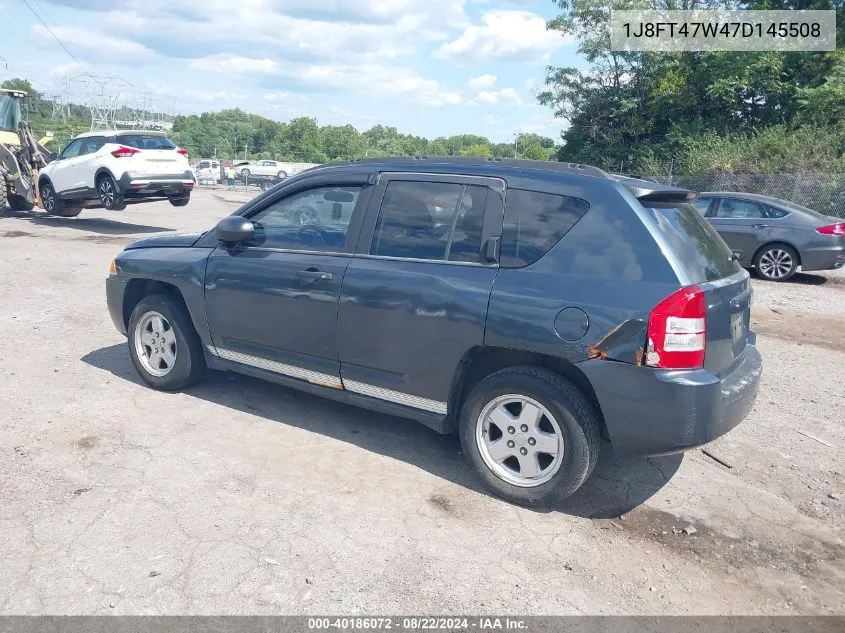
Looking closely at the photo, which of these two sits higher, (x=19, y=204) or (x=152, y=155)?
(x=152, y=155)

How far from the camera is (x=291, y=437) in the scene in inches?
182

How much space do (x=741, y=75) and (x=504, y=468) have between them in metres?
28.2

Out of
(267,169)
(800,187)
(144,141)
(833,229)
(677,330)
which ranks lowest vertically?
(677,330)

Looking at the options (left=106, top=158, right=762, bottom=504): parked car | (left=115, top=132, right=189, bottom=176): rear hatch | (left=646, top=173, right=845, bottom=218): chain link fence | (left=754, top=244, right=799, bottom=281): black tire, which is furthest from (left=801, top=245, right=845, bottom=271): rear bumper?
(left=115, top=132, right=189, bottom=176): rear hatch

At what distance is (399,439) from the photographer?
4695mm

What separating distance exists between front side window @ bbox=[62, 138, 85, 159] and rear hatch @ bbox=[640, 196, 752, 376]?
50.1 feet

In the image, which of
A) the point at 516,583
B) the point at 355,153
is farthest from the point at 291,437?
the point at 355,153

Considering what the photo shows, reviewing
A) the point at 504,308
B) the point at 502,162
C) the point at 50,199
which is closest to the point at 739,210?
the point at 502,162

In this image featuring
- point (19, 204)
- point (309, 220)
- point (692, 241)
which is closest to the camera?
point (692, 241)

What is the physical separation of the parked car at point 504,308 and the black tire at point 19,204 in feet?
51.5

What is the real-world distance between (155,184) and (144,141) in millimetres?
1001

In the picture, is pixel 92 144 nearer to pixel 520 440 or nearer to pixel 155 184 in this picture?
pixel 155 184

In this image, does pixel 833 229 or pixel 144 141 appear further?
pixel 144 141

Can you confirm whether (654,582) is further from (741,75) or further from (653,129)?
(653,129)
